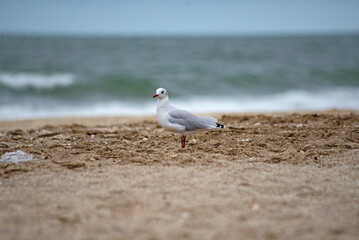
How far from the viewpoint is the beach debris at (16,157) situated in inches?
152

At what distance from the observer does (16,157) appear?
3910 mm

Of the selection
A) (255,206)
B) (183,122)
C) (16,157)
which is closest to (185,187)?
(255,206)

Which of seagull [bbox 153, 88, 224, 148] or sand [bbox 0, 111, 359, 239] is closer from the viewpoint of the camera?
sand [bbox 0, 111, 359, 239]

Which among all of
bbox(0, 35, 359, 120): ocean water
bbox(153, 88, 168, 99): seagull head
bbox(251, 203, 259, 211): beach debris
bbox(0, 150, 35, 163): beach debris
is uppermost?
bbox(0, 35, 359, 120): ocean water

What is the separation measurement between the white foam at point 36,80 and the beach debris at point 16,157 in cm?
1005

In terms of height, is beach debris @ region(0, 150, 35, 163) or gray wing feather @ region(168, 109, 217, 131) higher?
gray wing feather @ region(168, 109, 217, 131)

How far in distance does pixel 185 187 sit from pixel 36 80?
43.6ft

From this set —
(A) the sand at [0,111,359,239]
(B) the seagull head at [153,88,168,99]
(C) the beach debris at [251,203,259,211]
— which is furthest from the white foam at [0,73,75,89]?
(C) the beach debris at [251,203,259,211]

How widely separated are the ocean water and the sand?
17.3 feet

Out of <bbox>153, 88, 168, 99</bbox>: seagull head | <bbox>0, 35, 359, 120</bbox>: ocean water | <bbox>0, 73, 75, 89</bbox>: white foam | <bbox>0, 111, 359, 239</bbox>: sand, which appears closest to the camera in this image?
<bbox>0, 111, 359, 239</bbox>: sand

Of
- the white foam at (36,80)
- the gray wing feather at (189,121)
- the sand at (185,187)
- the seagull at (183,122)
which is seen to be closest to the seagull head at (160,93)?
the seagull at (183,122)

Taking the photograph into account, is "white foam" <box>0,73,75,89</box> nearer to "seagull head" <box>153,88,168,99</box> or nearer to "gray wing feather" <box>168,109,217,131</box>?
"seagull head" <box>153,88,168,99</box>

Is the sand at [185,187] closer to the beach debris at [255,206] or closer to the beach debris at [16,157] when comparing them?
the beach debris at [255,206]

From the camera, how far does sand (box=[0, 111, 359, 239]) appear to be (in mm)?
2406
